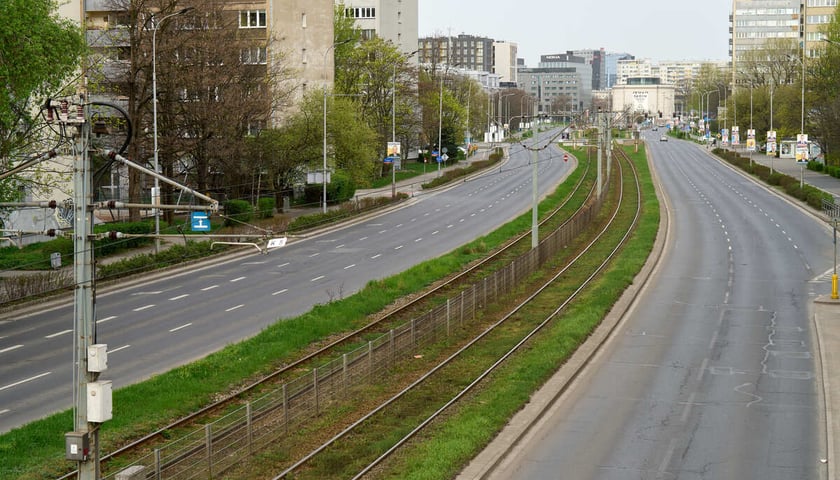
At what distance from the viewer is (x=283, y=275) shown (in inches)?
1800

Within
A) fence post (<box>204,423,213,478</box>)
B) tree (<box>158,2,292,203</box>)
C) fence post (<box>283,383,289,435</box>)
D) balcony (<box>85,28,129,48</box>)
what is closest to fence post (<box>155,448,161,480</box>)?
fence post (<box>204,423,213,478</box>)

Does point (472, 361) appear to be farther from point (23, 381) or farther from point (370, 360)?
point (23, 381)

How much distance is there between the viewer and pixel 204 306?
3744 cm

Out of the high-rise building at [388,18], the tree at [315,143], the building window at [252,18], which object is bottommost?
the tree at [315,143]

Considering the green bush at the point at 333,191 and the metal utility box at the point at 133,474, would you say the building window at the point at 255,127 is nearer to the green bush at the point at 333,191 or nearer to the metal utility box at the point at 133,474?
the green bush at the point at 333,191

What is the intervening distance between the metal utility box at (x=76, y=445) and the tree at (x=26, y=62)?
2442cm

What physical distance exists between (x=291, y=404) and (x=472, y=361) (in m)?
8.25

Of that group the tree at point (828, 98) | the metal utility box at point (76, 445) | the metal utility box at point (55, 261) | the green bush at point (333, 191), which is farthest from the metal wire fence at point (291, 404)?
the tree at point (828, 98)

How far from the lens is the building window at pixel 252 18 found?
7819 cm

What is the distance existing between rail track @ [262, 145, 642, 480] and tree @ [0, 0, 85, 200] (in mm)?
17996

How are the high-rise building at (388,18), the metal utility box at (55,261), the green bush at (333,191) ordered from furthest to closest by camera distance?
1. the high-rise building at (388,18)
2. the green bush at (333,191)
3. the metal utility box at (55,261)

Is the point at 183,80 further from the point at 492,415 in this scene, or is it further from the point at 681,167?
the point at 681,167

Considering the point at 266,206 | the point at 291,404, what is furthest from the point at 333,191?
the point at 291,404

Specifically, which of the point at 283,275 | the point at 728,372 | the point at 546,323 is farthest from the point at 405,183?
the point at 728,372
